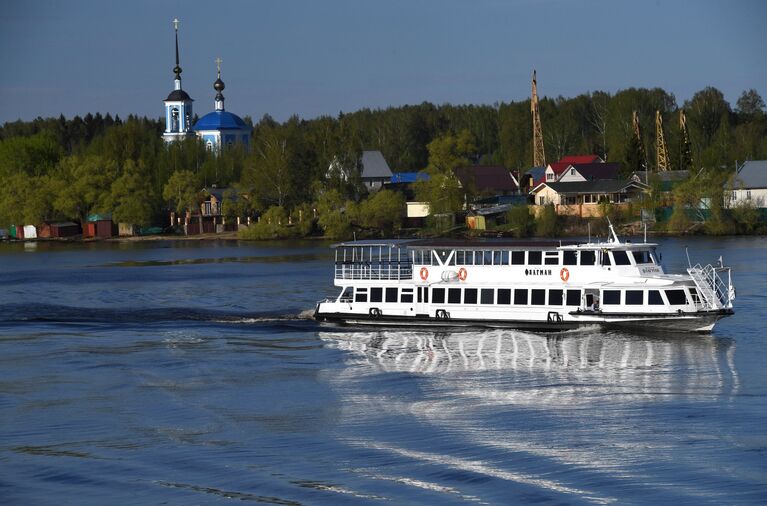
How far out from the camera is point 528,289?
173ft

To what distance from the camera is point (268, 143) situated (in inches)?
5551

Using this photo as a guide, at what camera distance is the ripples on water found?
30.3 m

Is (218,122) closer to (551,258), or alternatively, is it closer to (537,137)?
(537,137)

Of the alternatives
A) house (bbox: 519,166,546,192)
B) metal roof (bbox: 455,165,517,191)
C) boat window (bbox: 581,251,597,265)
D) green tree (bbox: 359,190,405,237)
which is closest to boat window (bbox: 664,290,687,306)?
boat window (bbox: 581,251,597,265)

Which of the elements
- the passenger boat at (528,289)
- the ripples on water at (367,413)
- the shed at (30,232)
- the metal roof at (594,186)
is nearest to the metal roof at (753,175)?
the metal roof at (594,186)

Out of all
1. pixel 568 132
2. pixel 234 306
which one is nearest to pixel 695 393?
pixel 234 306

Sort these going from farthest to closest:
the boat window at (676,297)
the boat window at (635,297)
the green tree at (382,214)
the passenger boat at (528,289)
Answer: the green tree at (382,214) < the boat window at (635,297) < the passenger boat at (528,289) < the boat window at (676,297)

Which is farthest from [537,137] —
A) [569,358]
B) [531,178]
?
[569,358]

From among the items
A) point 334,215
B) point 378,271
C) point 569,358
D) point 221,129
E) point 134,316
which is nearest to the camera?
point 569,358

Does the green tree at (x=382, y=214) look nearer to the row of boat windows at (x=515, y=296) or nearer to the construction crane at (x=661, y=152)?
the construction crane at (x=661, y=152)

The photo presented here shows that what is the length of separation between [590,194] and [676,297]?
83424mm

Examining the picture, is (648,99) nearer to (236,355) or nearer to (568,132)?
(568,132)

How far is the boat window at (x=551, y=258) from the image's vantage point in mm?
→ 52531

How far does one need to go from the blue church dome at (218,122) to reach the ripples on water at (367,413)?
136166 mm
